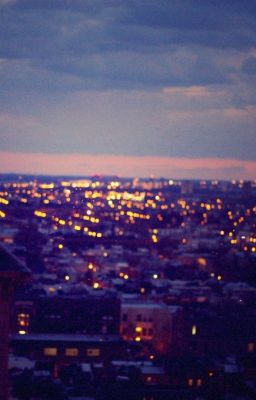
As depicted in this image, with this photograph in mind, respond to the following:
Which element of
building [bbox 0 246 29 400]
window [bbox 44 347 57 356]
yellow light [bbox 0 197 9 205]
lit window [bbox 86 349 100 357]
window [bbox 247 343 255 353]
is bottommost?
lit window [bbox 86 349 100 357]

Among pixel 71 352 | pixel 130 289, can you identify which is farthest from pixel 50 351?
pixel 130 289

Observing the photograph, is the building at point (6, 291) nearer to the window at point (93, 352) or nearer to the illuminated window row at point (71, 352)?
the illuminated window row at point (71, 352)

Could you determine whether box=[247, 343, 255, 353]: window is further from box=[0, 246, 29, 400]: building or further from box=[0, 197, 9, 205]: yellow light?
box=[0, 246, 29, 400]: building

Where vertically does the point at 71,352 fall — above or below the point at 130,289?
below

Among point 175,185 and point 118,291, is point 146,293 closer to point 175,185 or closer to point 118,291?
point 118,291

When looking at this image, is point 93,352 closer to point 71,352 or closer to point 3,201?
point 71,352

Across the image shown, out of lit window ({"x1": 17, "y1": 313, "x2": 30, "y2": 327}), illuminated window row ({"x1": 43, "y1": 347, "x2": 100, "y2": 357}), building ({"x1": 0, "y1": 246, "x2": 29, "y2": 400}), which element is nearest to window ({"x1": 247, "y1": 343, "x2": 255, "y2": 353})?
illuminated window row ({"x1": 43, "y1": 347, "x2": 100, "y2": 357})

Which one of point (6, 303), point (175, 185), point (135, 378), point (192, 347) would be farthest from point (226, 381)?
point (175, 185)

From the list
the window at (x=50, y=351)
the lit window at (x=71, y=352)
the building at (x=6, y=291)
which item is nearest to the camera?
the building at (x=6, y=291)

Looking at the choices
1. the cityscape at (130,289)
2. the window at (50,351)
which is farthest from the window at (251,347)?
the window at (50,351)
